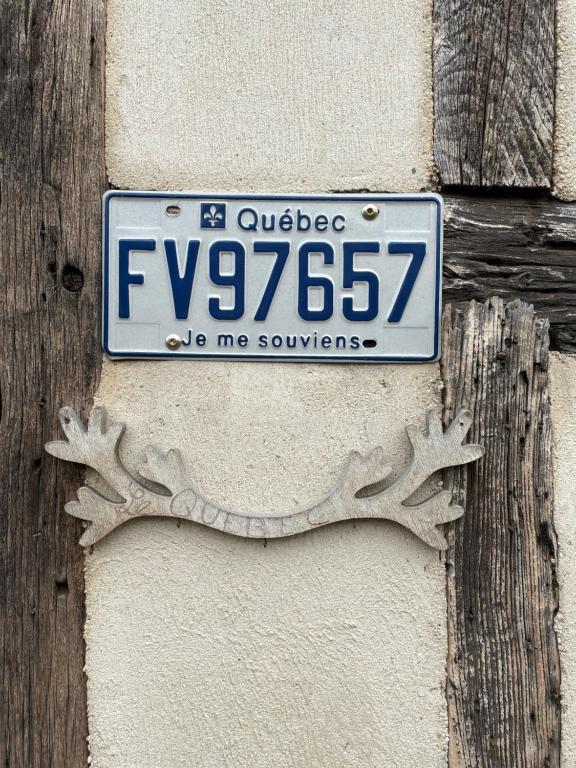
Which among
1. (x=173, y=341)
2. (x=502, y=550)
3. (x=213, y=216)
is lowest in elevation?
(x=502, y=550)

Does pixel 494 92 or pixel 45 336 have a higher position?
pixel 494 92

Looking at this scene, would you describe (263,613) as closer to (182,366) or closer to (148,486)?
(148,486)

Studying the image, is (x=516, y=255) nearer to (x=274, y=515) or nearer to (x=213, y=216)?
(x=213, y=216)

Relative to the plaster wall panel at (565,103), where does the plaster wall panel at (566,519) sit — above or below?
below

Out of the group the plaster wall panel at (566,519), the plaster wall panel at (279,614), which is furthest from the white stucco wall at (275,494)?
the plaster wall panel at (566,519)

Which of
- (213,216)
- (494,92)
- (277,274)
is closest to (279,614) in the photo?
(277,274)

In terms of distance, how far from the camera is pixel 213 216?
143 centimetres

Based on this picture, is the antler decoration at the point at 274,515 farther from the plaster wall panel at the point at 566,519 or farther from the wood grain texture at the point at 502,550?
the plaster wall panel at the point at 566,519

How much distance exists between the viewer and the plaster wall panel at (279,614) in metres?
1.43

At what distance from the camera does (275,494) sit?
1.45 meters

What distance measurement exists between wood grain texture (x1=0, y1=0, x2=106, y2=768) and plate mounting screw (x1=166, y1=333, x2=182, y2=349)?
180mm

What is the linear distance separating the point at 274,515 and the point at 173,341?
1.55 feet

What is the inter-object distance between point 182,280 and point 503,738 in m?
1.31

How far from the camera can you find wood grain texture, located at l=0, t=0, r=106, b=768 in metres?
1.45
